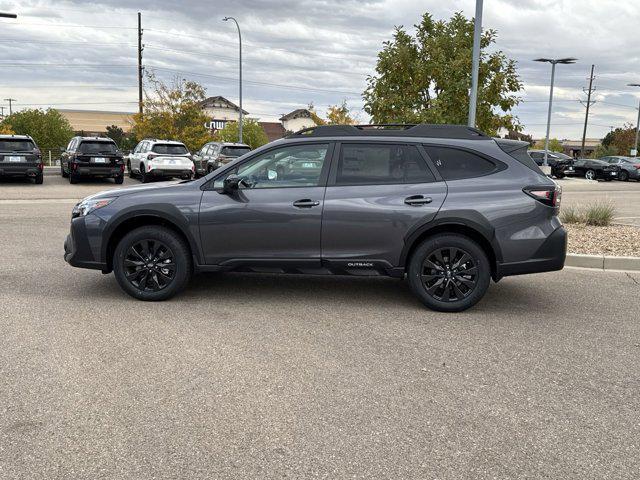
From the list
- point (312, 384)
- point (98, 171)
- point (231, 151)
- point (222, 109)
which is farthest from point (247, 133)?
point (312, 384)

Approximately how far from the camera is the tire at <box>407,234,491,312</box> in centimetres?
603

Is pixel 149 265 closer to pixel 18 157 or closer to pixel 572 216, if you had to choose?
pixel 572 216

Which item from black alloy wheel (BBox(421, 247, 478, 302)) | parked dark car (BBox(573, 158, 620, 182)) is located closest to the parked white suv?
black alloy wheel (BBox(421, 247, 478, 302))

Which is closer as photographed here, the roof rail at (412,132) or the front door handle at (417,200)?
the front door handle at (417,200)

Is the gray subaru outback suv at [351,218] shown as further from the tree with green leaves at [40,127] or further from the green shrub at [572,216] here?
the tree with green leaves at [40,127]

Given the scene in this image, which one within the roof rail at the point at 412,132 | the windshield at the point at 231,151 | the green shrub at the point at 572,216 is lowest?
the green shrub at the point at 572,216

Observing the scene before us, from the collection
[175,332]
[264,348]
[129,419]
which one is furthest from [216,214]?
[129,419]

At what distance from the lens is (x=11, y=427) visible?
3537mm

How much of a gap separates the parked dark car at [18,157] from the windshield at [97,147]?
1.51 meters

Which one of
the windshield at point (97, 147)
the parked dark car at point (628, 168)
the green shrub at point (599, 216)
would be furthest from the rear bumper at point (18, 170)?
the parked dark car at point (628, 168)

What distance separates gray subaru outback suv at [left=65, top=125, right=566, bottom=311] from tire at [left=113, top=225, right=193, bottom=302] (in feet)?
0.04

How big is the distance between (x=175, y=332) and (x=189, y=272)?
1087 millimetres

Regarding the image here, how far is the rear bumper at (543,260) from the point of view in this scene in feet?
19.7

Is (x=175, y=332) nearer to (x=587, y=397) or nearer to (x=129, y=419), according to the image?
(x=129, y=419)
